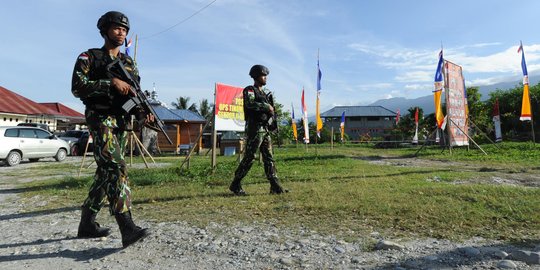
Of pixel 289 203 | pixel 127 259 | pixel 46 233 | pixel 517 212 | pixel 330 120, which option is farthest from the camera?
pixel 330 120

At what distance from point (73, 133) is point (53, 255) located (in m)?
21.2

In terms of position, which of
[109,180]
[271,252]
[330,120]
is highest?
[330,120]

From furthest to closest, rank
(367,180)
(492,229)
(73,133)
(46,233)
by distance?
(73,133) < (367,180) < (46,233) < (492,229)

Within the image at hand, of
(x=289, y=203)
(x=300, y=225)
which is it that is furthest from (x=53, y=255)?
(x=289, y=203)

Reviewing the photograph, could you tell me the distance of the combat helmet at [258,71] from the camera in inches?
220

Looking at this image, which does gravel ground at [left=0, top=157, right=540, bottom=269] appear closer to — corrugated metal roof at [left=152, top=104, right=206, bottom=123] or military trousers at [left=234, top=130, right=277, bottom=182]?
military trousers at [left=234, top=130, right=277, bottom=182]

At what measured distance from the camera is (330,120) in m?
61.4

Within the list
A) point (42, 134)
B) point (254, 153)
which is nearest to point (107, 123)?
point (254, 153)

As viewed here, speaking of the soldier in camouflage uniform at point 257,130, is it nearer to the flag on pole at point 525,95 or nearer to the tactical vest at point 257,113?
the tactical vest at point 257,113

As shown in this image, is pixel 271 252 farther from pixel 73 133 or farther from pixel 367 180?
pixel 73 133

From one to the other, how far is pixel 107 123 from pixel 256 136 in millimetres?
2590

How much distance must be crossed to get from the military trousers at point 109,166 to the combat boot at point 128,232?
0.06 metres

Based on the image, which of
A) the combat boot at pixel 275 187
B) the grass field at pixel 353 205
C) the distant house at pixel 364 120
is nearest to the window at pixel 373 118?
the distant house at pixel 364 120

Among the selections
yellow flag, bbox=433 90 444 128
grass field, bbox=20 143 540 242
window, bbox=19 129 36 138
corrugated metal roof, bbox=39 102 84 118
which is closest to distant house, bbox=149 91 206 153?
window, bbox=19 129 36 138
